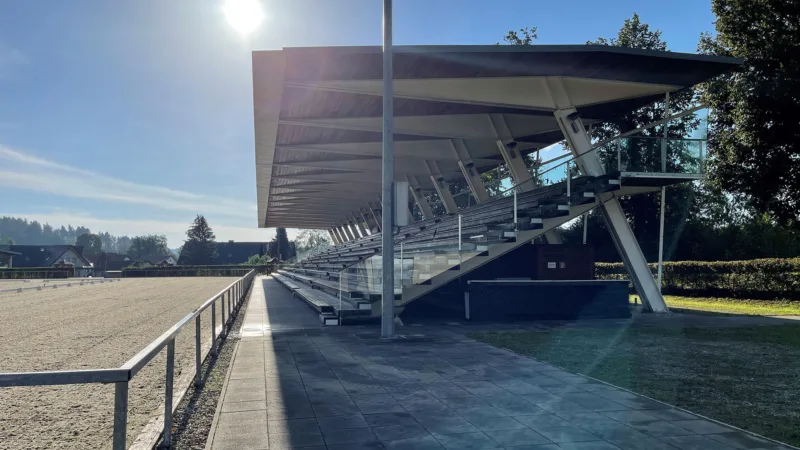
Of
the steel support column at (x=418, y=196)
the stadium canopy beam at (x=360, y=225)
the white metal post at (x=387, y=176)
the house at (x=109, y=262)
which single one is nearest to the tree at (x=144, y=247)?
the house at (x=109, y=262)

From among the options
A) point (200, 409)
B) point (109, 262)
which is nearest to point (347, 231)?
point (200, 409)

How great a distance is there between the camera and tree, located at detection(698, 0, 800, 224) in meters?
19.1

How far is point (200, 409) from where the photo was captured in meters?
5.94

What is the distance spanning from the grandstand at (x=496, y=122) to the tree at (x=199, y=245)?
70695mm

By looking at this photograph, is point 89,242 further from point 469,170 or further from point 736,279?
point 736,279

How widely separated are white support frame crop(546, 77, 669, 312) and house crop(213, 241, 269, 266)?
93.9m

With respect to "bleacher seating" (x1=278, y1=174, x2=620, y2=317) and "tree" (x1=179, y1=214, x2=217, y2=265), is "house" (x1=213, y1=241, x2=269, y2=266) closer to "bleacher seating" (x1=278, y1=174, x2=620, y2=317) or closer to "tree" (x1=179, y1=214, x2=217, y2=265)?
"tree" (x1=179, y1=214, x2=217, y2=265)

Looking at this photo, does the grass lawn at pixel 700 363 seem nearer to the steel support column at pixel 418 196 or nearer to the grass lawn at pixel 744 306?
the grass lawn at pixel 744 306

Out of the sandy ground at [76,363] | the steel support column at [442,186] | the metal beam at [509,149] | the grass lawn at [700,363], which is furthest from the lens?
the steel support column at [442,186]

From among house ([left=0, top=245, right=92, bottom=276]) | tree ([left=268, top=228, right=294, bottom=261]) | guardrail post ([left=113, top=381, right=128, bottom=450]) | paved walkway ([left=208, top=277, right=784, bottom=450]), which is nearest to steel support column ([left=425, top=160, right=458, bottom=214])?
paved walkway ([left=208, top=277, right=784, bottom=450])

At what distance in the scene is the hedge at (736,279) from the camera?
21.2 m

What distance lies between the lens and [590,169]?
1580 centimetres

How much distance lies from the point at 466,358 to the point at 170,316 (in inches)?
434

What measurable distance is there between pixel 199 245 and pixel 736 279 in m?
78.5
